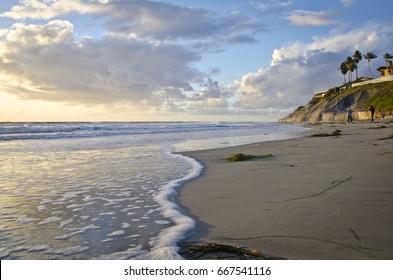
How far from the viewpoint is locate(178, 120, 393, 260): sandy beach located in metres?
2.73

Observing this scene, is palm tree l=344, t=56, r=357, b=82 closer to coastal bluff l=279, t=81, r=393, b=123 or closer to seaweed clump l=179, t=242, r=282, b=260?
coastal bluff l=279, t=81, r=393, b=123

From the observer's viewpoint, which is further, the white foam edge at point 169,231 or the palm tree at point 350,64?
the palm tree at point 350,64

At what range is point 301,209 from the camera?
3.80 meters

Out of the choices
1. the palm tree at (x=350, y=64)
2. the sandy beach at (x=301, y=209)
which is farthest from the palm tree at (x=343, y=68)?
the sandy beach at (x=301, y=209)

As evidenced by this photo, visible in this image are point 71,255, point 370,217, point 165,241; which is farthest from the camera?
point 370,217

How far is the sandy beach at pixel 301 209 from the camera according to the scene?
2.73 m

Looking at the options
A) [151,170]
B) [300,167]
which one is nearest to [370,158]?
[300,167]

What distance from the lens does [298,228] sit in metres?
3.14

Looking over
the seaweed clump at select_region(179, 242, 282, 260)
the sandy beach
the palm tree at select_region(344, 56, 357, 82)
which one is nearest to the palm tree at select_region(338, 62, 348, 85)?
the palm tree at select_region(344, 56, 357, 82)

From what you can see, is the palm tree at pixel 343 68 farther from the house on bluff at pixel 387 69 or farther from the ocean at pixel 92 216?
the ocean at pixel 92 216

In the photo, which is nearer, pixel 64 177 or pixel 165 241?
pixel 165 241
